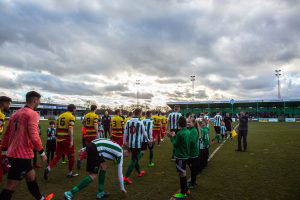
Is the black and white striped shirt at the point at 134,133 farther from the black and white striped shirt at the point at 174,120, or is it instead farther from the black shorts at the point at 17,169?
the black and white striped shirt at the point at 174,120

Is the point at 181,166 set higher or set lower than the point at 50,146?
higher


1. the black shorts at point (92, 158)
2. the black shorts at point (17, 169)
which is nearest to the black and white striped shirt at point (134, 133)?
the black shorts at point (92, 158)

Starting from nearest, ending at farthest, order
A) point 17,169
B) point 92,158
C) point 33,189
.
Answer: point 17,169 < point 33,189 < point 92,158

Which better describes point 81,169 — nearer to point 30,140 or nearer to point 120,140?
point 120,140

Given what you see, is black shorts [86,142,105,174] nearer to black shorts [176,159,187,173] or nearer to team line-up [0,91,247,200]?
team line-up [0,91,247,200]

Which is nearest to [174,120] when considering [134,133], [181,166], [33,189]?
[134,133]

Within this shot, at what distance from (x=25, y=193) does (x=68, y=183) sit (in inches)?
41.7

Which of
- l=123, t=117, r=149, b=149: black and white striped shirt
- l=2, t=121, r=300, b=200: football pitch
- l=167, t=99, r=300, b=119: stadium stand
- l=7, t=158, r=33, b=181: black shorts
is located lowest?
l=2, t=121, r=300, b=200: football pitch

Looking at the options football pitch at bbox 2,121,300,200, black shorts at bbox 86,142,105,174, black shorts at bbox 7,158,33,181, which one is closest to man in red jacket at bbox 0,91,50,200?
black shorts at bbox 7,158,33,181

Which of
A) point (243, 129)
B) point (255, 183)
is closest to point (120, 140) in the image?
point (255, 183)

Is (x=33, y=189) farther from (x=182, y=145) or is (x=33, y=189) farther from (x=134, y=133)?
(x=182, y=145)

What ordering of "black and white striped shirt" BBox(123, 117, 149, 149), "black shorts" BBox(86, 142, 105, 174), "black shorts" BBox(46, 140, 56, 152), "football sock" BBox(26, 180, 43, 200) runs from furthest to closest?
"black shorts" BBox(46, 140, 56, 152)
"black and white striped shirt" BBox(123, 117, 149, 149)
"black shorts" BBox(86, 142, 105, 174)
"football sock" BBox(26, 180, 43, 200)

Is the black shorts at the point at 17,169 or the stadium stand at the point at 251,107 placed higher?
the stadium stand at the point at 251,107

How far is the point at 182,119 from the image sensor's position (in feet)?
16.6
